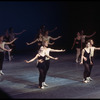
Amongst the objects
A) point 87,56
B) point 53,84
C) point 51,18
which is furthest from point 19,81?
point 51,18

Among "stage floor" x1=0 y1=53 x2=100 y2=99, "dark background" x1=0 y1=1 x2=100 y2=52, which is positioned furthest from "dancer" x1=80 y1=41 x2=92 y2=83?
"dark background" x1=0 y1=1 x2=100 y2=52

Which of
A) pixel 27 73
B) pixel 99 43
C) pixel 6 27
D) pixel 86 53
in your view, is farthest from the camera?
pixel 99 43

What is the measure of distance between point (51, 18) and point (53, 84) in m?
13.8

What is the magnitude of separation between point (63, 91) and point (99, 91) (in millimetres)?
1323

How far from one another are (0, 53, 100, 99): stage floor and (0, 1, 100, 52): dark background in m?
8.45

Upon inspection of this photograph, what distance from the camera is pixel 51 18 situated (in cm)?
2339

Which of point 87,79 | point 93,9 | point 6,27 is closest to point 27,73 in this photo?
point 87,79

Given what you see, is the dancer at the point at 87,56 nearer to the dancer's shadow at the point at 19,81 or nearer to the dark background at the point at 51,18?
the dancer's shadow at the point at 19,81

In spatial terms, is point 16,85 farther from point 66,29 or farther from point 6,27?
point 66,29

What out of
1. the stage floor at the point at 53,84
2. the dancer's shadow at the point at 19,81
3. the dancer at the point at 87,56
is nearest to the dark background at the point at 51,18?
the stage floor at the point at 53,84

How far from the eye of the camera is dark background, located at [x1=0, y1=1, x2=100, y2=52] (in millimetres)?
21922

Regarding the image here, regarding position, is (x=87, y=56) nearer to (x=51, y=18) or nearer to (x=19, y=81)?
(x=19, y=81)

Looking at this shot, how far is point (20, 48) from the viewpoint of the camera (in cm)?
2280

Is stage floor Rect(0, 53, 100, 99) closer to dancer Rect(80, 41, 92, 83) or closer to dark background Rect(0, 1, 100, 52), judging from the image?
dancer Rect(80, 41, 92, 83)
